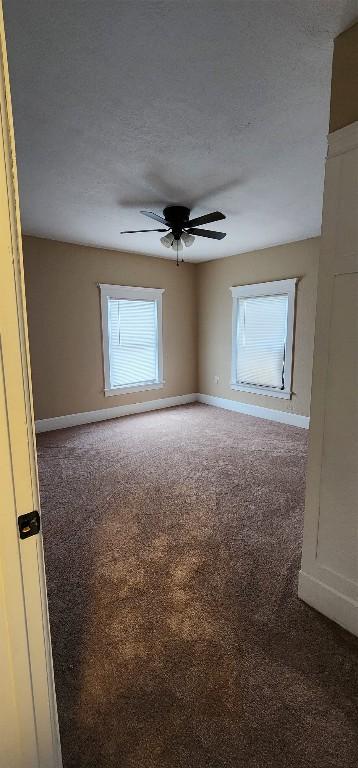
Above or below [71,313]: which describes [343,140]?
above

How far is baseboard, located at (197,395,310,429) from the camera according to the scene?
4871 mm

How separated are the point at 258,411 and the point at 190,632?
13.4ft

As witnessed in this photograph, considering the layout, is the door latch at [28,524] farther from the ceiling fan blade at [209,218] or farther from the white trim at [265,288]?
the white trim at [265,288]

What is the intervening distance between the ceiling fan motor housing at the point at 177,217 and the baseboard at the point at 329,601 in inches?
118

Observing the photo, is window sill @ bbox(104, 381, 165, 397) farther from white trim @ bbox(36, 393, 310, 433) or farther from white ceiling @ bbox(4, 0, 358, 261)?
white ceiling @ bbox(4, 0, 358, 261)

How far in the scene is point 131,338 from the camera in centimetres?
536

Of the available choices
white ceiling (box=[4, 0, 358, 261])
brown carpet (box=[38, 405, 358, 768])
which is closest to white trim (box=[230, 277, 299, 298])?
white ceiling (box=[4, 0, 358, 261])

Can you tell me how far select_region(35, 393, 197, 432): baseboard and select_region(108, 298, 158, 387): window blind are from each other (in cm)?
39

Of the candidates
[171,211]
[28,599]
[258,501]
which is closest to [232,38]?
[171,211]

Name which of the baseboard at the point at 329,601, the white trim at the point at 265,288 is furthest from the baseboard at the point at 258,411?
the baseboard at the point at 329,601

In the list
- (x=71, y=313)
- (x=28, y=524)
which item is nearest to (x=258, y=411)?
(x=71, y=313)

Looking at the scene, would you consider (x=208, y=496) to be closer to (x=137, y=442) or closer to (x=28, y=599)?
(x=137, y=442)

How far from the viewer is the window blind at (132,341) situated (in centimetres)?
516

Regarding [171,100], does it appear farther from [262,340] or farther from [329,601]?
[262,340]
